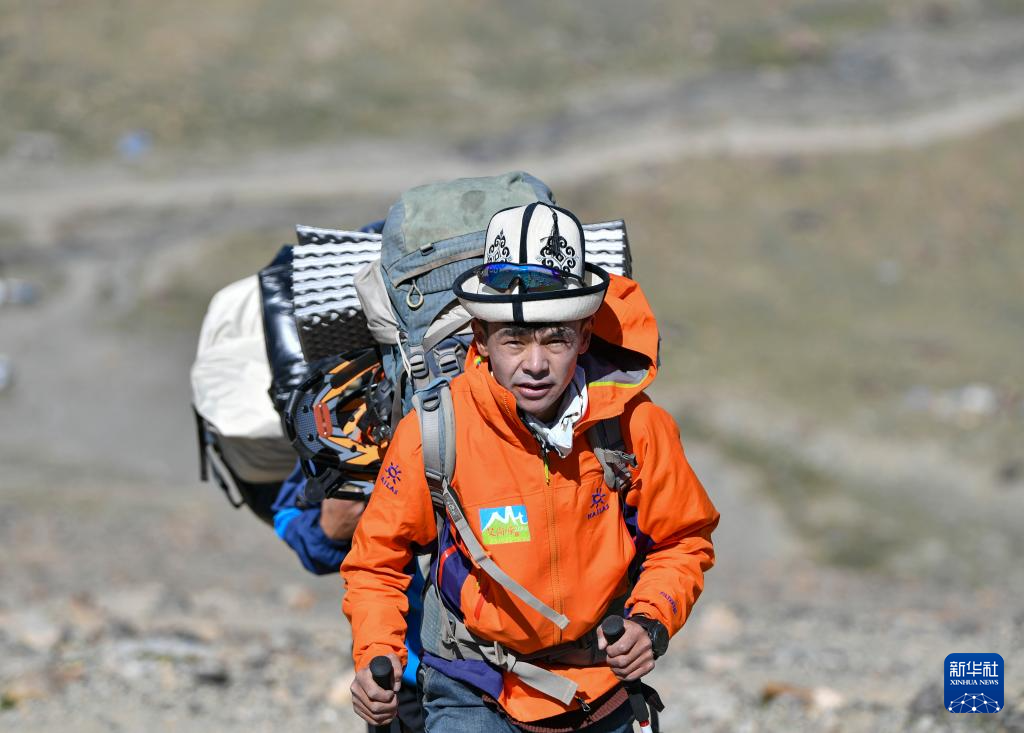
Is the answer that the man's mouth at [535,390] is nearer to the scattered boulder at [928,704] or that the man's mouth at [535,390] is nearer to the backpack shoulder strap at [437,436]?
the backpack shoulder strap at [437,436]

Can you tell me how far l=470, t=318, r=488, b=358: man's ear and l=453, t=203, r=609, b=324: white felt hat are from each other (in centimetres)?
9

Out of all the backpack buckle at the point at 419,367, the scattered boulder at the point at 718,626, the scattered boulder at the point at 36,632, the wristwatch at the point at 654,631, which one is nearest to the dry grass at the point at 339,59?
the scattered boulder at the point at 718,626

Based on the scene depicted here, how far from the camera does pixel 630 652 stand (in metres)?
3.50

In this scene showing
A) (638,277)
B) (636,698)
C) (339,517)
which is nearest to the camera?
(636,698)

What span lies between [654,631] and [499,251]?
1096 mm

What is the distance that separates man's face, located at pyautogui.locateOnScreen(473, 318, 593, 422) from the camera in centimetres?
343

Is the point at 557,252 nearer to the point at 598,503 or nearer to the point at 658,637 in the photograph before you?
the point at 598,503

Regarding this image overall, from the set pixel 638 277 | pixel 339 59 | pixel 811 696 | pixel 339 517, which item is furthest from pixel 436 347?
pixel 339 59

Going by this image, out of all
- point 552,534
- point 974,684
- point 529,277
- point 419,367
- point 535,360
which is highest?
point 529,277

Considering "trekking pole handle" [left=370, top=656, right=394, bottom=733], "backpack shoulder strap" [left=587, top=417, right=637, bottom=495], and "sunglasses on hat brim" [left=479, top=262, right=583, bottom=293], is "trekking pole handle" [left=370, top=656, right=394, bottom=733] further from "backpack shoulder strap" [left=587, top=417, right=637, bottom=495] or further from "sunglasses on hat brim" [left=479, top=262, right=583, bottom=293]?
"sunglasses on hat brim" [left=479, top=262, right=583, bottom=293]

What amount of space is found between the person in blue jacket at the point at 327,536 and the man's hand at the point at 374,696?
617mm

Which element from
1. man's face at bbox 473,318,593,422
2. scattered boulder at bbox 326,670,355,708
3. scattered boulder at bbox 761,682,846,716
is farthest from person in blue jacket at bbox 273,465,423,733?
scattered boulder at bbox 761,682,846,716

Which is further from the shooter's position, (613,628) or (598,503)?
(598,503)

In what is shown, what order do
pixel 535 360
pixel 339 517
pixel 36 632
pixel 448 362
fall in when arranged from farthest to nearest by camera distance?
pixel 36 632
pixel 339 517
pixel 448 362
pixel 535 360
